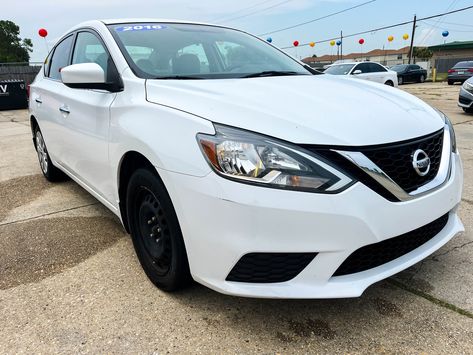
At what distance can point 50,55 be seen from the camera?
452 centimetres

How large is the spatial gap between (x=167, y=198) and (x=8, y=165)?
4.87 m

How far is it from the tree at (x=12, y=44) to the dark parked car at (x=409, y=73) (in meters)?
54.9

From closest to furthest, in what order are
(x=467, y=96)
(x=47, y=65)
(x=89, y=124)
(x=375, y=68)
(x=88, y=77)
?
(x=88, y=77), (x=89, y=124), (x=47, y=65), (x=467, y=96), (x=375, y=68)

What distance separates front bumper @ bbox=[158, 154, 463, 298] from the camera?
176 cm

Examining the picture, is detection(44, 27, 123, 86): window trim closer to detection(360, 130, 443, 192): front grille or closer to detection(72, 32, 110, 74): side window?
detection(72, 32, 110, 74): side window

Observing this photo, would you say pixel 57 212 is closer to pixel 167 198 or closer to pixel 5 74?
pixel 167 198

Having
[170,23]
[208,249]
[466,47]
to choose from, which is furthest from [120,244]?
[466,47]

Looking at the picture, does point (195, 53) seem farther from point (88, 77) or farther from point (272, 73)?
point (88, 77)

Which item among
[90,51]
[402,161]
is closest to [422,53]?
[90,51]

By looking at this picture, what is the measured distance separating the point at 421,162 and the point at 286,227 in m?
0.79

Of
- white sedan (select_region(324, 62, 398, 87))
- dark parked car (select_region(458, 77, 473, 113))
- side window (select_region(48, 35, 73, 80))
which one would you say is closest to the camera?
side window (select_region(48, 35, 73, 80))

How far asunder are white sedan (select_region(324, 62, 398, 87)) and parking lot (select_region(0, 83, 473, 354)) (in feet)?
40.6

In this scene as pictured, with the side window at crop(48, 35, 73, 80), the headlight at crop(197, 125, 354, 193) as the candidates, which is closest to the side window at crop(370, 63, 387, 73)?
the side window at crop(48, 35, 73, 80)

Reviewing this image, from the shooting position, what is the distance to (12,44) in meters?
64.1
